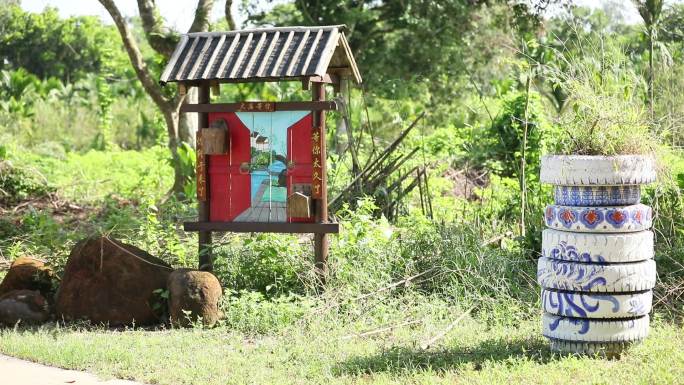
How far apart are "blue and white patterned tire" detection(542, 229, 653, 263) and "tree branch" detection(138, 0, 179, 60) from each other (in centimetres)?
887

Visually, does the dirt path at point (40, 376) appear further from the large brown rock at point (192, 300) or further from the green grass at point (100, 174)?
the green grass at point (100, 174)

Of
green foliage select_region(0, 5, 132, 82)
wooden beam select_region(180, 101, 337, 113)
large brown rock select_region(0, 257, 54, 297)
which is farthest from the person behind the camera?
green foliage select_region(0, 5, 132, 82)

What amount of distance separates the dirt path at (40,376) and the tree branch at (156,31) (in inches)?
312

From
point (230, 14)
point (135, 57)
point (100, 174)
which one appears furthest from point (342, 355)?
point (100, 174)

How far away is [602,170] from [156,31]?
9.19 metres

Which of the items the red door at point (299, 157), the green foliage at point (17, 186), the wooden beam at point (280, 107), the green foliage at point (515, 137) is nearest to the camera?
the wooden beam at point (280, 107)

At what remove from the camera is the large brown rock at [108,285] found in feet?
25.9

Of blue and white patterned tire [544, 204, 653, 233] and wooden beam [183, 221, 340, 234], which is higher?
blue and white patterned tire [544, 204, 653, 233]

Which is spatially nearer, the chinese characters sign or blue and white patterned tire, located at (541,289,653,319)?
blue and white patterned tire, located at (541,289,653,319)

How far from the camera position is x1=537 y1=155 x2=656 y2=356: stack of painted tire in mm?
6051

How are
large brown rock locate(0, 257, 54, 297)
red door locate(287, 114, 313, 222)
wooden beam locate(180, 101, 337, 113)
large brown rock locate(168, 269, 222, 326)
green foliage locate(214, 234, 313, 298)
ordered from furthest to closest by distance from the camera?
large brown rock locate(0, 257, 54, 297) < green foliage locate(214, 234, 313, 298) < red door locate(287, 114, 313, 222) < wooden beam locate(180, 101, 337, 113) < large brown rock locate(168, 269, 222, 326)

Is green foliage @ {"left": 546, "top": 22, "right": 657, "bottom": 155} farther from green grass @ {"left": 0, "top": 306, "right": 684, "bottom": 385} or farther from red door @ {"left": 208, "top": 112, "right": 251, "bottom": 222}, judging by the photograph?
red door @ {"left": 208, "top": 112, "right": 251, "bottom": 222}

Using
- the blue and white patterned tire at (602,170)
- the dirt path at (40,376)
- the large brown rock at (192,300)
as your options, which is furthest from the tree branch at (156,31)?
the blue and white patterned tire at (602,170)

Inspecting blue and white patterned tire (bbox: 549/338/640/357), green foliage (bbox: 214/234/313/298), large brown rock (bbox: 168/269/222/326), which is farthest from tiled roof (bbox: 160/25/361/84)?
blue and white patterned tire (bbox: 549/338/640/357)
